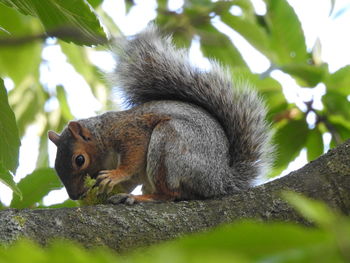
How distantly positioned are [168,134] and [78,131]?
657 mm

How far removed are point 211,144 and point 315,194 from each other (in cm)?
82

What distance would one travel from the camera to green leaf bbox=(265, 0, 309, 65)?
2145 mm

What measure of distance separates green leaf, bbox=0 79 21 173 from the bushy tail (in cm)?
117

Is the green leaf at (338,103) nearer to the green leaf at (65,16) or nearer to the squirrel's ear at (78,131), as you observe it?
the green leaf at (65,16)

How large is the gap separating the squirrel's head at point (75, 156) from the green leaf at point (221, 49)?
2.33ft

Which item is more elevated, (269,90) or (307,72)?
(307,72)

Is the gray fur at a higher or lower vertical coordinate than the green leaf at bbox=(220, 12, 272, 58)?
lower

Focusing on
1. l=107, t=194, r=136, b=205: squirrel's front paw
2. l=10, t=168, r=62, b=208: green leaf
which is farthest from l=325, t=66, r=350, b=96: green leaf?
l=10, t=168, r=62, b=208: green leaf

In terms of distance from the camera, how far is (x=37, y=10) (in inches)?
45.6

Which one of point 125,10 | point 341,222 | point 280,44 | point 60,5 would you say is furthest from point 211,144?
point 341,222

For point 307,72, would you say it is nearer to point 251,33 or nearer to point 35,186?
point 251,33

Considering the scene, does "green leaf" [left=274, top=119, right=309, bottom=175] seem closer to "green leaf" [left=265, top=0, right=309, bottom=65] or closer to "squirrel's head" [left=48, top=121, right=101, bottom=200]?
"green leaf" [left=265, top=0, right=309, bottom=65]

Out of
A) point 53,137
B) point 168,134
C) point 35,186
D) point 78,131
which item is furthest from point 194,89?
point 35,186

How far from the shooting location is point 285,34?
2162mm
